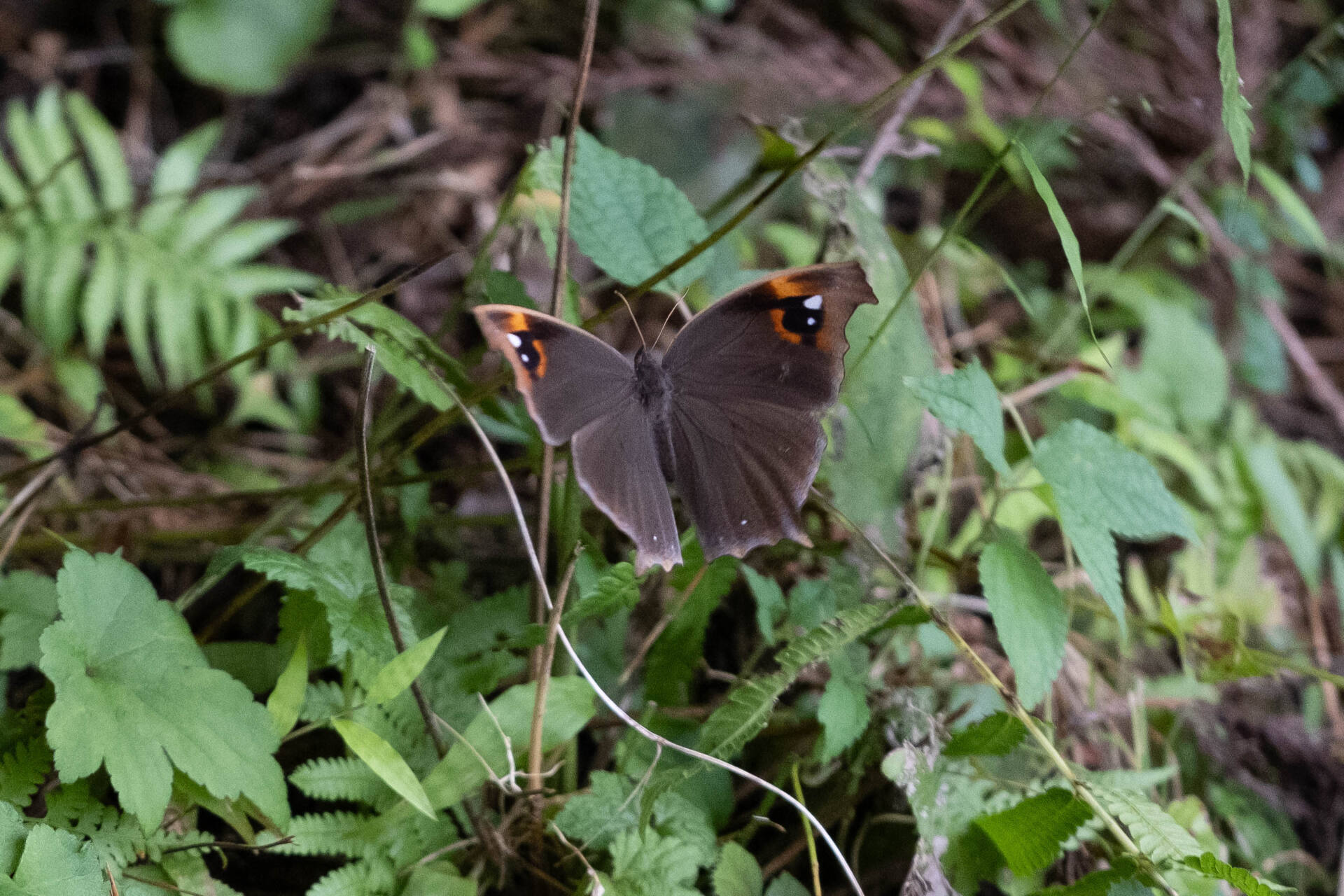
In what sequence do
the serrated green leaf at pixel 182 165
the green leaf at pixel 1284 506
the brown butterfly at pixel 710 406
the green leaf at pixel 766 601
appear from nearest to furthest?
the brown butterfly at pixel 710 406 → the green leaf at pixel 766 601 → the green leaf at pixel 1284 506 → the serrated green leaf at pixel 182 165

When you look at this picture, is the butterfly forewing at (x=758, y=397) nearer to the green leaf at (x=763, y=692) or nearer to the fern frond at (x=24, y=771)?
the green leaf at (x=763, y=692)

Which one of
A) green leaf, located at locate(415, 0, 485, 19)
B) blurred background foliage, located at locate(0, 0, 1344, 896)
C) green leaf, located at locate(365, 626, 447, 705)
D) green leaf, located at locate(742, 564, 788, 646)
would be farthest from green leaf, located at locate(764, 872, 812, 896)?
green leaf, located at locate(415, 0, 485, 19)

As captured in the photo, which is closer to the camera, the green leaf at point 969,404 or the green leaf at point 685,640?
the green leaf at point 969,404

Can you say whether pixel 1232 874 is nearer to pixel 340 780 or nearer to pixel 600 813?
pixel 600 813

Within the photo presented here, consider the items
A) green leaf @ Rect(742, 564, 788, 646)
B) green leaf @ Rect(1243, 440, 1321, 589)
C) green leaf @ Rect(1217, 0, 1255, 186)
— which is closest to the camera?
green leaf @ Rect(1217, 0, 1255, 186)

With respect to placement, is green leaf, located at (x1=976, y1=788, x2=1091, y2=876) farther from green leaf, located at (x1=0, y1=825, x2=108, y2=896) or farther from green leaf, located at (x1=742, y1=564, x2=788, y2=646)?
green leaf, located at (x1=0, y1=825, x2=108, y2=896)

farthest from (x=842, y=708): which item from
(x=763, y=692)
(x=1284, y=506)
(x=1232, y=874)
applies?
(x=1284, y=506)

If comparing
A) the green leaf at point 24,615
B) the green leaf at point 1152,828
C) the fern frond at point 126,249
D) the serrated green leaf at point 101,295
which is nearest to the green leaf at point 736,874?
the green leaf at point 1152,828
